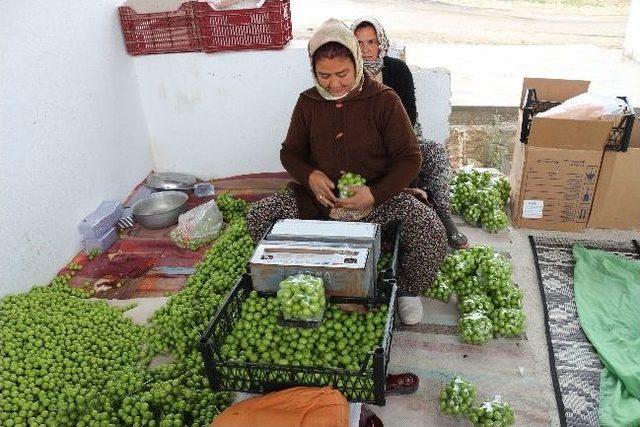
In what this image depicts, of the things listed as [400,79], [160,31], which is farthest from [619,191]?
[160,31]

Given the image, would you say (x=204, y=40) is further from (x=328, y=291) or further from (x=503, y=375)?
(x=503, y=375)

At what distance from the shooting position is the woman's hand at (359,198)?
9.29 feet

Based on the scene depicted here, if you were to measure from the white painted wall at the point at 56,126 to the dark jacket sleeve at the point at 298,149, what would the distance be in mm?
1962

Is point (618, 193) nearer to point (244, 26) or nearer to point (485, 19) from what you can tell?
point (244, 26)

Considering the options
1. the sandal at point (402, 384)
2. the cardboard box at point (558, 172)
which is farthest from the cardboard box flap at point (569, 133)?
the sandal at point (402, 384)

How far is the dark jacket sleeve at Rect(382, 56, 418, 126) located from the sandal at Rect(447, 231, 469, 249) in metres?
0.96

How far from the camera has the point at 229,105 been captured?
503cm

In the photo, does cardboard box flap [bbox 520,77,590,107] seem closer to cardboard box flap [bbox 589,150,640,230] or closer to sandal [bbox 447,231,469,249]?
cardboard box flap [bbox 589,150,640,230]

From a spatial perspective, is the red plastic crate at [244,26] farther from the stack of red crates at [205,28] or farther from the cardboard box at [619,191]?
the cardboard box at [619,191]

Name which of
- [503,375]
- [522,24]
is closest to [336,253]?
[503,375]

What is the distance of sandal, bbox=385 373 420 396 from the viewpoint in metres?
2.77

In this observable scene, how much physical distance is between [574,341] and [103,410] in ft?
9.08

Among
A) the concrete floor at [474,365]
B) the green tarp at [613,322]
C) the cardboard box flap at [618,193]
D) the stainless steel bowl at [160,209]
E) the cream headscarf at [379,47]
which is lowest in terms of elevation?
the concrete floor at [474,365]

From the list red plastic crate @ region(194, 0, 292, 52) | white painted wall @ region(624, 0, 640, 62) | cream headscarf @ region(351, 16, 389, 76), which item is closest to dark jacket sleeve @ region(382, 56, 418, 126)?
cream headscarf @ region(351, 16, 389, 76)
